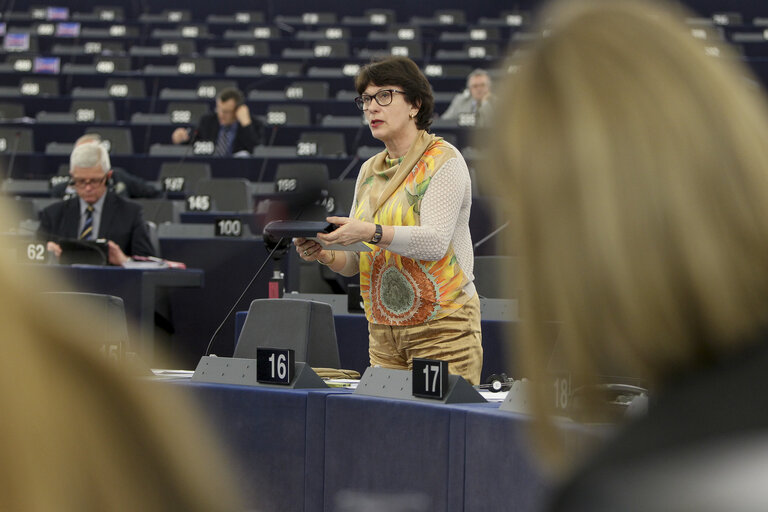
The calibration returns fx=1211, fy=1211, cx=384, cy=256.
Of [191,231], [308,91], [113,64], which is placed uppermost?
[113,64]

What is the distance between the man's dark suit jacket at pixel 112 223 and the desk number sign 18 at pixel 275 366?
2.67 meters

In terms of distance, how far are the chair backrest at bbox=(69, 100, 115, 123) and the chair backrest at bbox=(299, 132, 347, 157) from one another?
2.36 meters

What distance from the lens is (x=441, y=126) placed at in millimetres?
10000

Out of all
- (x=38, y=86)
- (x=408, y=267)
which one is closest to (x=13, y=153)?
(x=38, y=86)

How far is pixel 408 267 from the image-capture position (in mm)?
2920

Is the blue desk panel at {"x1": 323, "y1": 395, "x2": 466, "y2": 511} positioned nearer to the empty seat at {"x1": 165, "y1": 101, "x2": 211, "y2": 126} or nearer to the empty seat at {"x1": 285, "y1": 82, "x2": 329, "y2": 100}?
the empty seat at {"x1": 165, "y1": 101, "x2": 211, "y2": 126}

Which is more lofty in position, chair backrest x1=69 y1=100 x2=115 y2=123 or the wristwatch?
chair backrest x1=69 y1=100 x2=115 y2=123

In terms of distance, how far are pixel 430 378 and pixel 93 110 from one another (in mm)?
9631

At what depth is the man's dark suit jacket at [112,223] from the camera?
215 inches

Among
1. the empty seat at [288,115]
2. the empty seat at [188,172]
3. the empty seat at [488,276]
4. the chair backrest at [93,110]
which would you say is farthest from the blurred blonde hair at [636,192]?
the chair backrest at [93,110]

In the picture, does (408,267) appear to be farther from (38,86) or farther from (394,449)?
(38,86)

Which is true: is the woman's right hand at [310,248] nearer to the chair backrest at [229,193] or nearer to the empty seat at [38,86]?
the chair backrest at [229,193]

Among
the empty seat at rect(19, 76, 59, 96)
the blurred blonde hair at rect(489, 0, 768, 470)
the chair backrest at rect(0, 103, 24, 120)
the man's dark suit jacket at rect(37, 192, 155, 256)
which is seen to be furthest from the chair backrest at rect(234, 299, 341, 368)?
the empty seat at rect(19, 76, 59, 96)

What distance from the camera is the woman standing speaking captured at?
2.85 m
